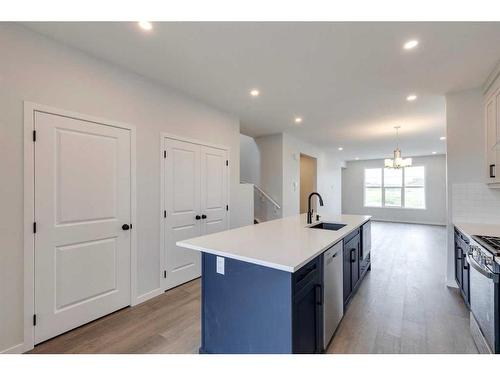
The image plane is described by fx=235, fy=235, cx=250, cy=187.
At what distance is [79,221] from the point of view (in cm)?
224

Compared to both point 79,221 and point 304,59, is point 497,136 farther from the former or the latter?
point 79,221

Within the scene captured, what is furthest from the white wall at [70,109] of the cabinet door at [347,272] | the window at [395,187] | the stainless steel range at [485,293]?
the window at [395,187]

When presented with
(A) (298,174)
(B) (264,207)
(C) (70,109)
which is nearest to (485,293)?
(C) (70,109)

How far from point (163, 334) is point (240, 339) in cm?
95

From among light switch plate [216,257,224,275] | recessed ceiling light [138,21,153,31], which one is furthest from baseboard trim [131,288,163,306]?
recessed ceiling light [138,21,153,31]

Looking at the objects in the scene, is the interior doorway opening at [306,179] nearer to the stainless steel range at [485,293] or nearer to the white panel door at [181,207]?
the white panel door at [181,207]

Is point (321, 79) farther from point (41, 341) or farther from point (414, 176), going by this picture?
point (414, 176)

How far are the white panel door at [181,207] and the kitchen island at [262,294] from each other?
53.9 inches

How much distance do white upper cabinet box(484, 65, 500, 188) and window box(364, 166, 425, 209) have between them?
7.23m

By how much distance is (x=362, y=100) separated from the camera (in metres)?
3.47

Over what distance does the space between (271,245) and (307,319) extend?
533mm

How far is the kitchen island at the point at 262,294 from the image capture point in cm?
140

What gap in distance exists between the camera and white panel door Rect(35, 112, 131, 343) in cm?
201
